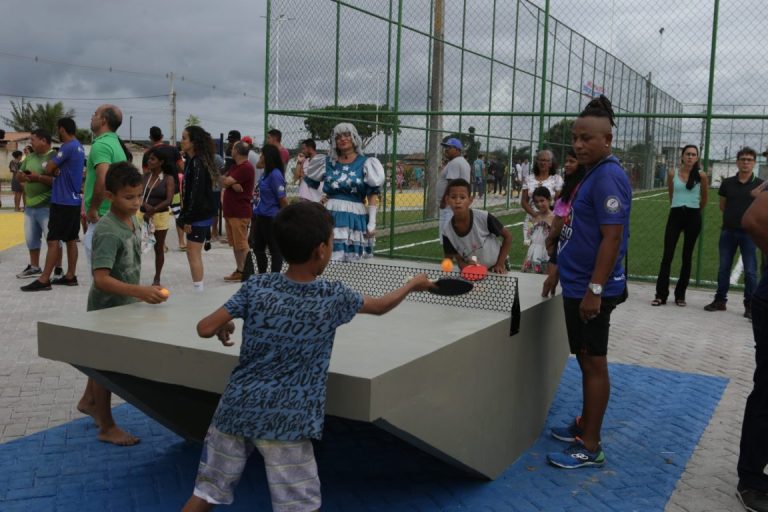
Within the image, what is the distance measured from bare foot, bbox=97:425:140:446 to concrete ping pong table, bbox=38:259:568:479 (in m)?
0.41

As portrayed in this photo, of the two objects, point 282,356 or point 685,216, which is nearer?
point 282,356

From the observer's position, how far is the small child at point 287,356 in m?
2.65

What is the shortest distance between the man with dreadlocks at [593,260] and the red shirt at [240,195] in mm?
6116

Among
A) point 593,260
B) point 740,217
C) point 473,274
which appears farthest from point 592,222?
point 740,217

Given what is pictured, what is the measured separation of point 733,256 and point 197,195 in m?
6.17

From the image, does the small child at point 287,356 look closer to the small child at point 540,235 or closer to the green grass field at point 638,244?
the small child at point 540,235

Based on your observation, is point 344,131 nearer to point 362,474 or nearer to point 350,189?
point 350,189

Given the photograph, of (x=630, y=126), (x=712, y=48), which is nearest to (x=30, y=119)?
(x=630, y=126)

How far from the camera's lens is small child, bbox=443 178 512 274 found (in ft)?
18.4

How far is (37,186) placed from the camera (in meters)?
9.31

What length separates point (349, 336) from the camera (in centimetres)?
343

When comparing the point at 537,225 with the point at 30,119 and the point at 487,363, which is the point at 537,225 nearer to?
the point at 487,363

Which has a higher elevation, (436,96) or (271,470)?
(436,96)

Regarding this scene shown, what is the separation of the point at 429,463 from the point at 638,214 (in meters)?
22.0
